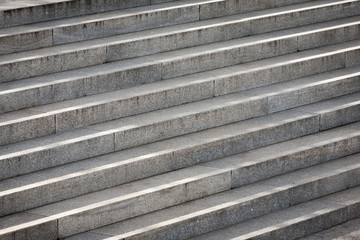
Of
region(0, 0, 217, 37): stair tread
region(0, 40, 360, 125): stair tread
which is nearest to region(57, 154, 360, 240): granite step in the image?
region(0, 40, 360, 125): stair tread

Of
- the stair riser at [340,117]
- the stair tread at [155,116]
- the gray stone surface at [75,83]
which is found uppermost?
the gray stone surface at [75,83]

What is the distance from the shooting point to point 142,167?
10625 mm

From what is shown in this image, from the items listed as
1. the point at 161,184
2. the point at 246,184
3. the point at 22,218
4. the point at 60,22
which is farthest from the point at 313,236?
the point at 60,22

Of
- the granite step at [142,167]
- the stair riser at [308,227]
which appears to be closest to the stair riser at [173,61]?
the granite step at [142,167]

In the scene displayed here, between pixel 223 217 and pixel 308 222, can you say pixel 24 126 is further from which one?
pixel 308 222

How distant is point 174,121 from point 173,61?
119cm

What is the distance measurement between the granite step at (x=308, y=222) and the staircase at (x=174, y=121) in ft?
0.08

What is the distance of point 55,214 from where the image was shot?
9.73m

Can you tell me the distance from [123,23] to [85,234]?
12.9 feet

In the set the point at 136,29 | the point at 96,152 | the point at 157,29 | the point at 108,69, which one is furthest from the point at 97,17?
the point at 96,152

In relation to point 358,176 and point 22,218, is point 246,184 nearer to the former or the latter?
point 358,176

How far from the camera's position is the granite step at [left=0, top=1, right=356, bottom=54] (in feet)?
39.4

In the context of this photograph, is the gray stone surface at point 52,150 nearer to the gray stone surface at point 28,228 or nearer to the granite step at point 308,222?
the gray stone surface at point 28,228

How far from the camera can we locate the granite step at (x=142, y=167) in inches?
391
